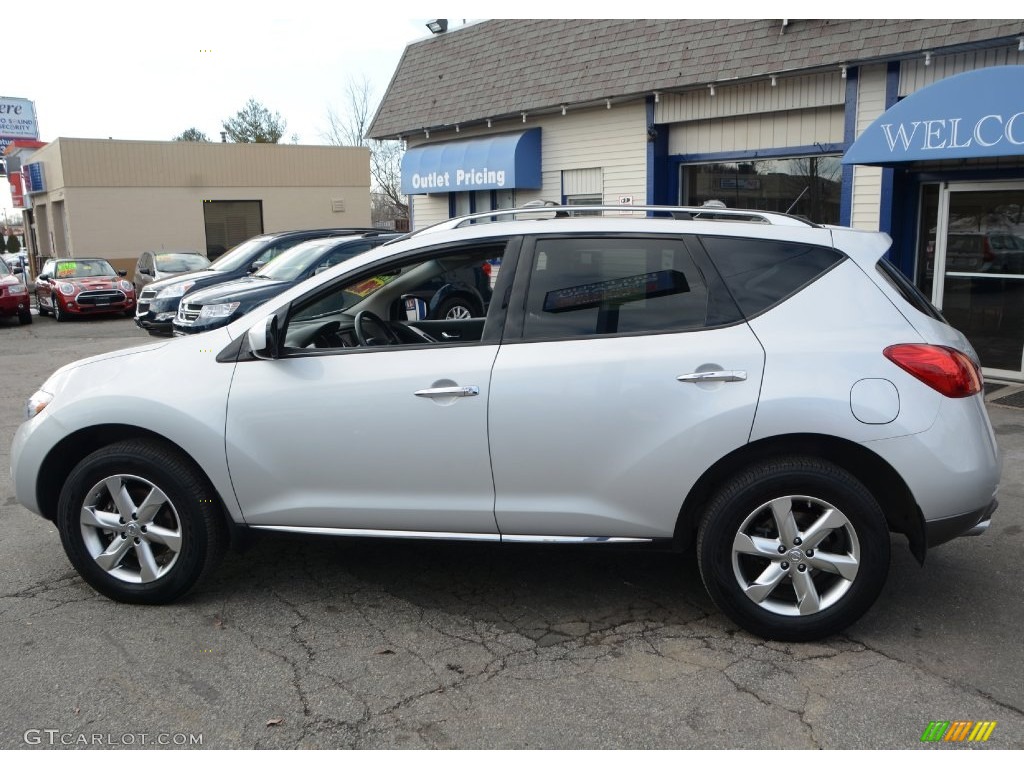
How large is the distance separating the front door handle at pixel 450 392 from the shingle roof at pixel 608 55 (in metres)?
7.52

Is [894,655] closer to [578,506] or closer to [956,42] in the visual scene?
[578,506]

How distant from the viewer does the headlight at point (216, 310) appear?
1061cm

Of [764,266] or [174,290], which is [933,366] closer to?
[764,266]

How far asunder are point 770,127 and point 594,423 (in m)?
8.91

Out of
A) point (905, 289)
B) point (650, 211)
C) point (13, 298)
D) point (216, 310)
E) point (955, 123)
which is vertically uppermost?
point (955, 123)

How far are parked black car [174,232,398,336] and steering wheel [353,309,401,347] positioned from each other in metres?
6.08

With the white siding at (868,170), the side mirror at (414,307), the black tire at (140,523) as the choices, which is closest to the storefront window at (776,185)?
the white siding at (868,170)

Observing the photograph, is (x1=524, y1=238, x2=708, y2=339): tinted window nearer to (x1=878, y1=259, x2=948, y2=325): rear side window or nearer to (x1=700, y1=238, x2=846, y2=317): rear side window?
(x1=700, y1=238, x2=846, y2=317): rear side window

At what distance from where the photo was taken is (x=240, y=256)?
45.4 feet

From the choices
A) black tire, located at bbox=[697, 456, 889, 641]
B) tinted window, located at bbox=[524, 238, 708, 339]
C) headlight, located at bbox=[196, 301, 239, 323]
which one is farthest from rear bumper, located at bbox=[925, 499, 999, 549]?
headlight, located at bbox=[196, 301, 239, 323]

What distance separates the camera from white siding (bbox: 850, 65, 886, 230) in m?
9.86

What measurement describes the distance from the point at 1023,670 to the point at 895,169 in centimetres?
767

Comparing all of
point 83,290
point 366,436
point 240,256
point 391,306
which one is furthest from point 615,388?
point 83,290

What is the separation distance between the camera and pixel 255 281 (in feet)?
37.5
